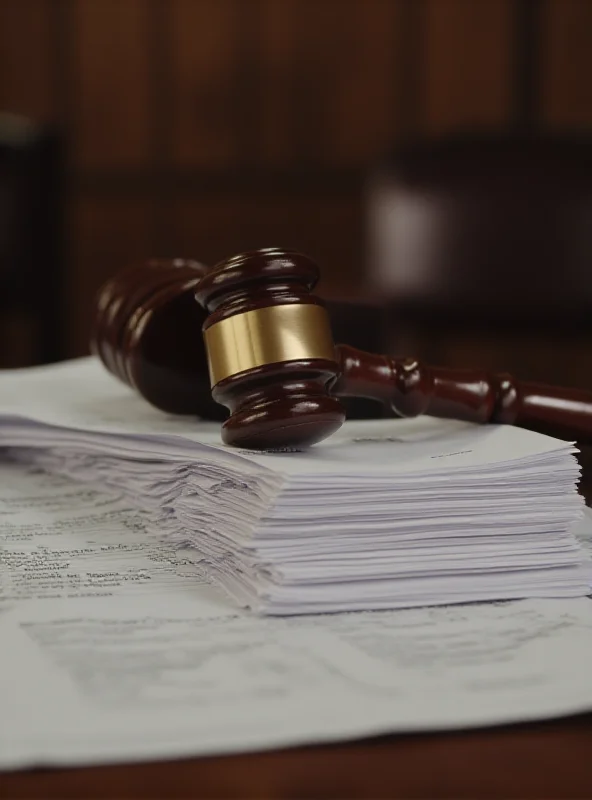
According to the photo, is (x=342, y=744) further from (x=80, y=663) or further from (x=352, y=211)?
(x=352, y=211)

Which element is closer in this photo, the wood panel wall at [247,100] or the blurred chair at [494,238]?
the blurred chair at [494,238]

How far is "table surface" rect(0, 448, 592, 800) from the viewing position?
36cm

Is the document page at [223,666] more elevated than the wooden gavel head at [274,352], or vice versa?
the wooden gavel head at [274,352]

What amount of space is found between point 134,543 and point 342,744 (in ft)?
0.95

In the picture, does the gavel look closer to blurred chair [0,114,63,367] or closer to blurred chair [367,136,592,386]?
blurred chair [367,136,592,386]

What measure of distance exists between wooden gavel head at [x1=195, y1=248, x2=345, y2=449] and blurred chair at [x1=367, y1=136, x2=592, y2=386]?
184 cm

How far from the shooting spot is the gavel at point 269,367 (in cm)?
60

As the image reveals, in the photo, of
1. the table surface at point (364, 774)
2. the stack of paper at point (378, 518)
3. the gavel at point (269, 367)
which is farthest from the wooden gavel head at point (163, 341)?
the table surface at point (364, 774)

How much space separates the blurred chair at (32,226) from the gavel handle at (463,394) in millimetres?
2065

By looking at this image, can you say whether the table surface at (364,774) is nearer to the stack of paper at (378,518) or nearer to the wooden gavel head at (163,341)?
the stack of paper at (378,518)

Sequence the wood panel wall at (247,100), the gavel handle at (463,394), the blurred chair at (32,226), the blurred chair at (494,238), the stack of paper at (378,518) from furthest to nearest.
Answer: the wood panel wall at (247,100) → the blurred chair at (32,226) → the blurred chair at (494,238) → the gavel handle at (463,394) → the stack of paper at (378,518)

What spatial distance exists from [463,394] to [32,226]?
2.12 metres

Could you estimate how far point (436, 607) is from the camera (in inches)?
21.7

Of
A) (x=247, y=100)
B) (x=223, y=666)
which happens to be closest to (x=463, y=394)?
(x=223, y=666)
